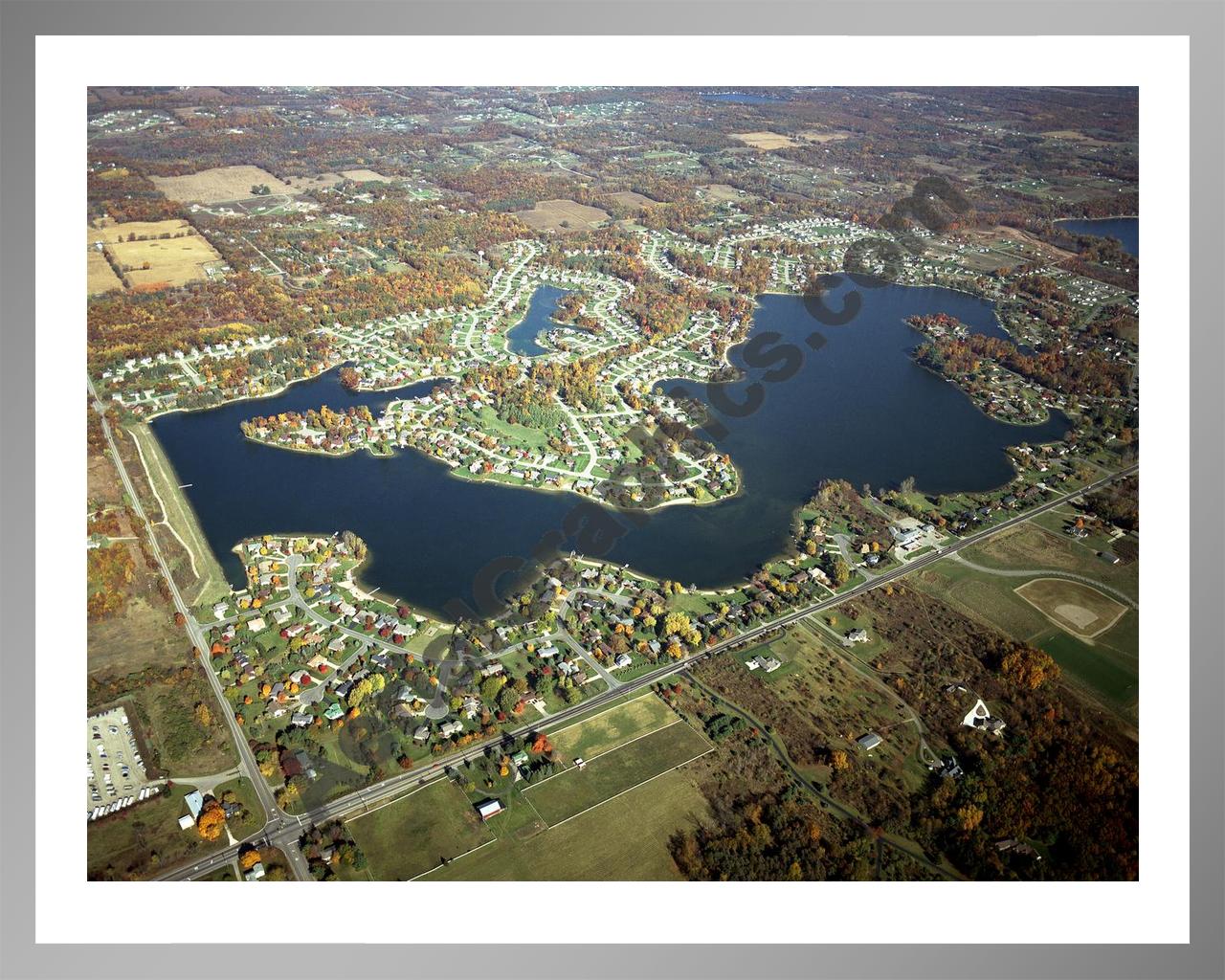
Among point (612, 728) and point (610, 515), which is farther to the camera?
point (610, 515)

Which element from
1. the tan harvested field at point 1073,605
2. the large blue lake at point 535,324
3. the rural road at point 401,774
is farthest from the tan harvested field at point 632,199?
the tan harvested field at point 1073,605

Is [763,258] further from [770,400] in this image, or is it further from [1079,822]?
[1079,822]

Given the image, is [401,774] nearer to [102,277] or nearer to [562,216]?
[102,277]

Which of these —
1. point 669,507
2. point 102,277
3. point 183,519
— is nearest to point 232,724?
point 183,519

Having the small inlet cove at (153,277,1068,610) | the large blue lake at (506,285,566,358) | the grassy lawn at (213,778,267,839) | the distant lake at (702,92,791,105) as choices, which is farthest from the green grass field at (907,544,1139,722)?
the distant lake at (702,92,791,105)

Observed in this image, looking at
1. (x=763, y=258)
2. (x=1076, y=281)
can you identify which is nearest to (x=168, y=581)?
(x=763, y=258)

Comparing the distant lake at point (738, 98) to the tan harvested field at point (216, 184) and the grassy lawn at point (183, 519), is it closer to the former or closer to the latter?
the tan harvested field at point (216, 184)
